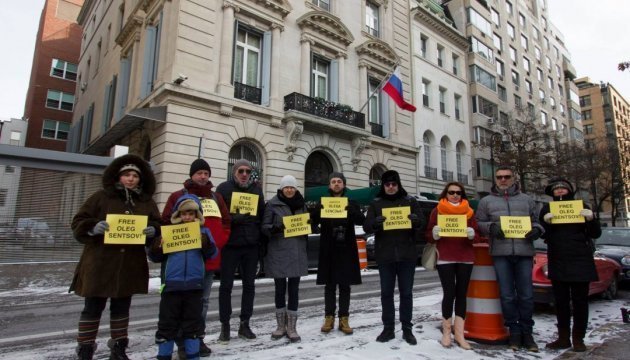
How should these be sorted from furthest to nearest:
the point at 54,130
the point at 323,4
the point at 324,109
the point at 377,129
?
the point at 54,130 < the point at 377,129 < the point at 323,4 < the point at 324,109

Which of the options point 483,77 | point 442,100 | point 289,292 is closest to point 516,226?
point 289,292

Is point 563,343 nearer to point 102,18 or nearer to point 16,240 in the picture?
point 16,240

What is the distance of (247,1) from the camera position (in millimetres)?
18375

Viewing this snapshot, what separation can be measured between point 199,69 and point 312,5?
774 cm

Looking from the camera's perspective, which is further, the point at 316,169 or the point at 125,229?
the point at 316,169

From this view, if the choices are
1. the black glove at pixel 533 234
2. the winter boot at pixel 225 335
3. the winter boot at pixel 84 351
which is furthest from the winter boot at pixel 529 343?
the winter boot at pixel 84 351

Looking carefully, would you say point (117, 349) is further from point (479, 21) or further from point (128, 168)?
point (479, 21)

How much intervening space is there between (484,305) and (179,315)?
139 inches

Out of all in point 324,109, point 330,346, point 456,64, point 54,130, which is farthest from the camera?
point 54,130

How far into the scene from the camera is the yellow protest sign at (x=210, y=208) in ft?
14.2

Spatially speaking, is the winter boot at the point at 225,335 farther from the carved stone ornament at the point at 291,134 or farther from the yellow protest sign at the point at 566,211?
the carved stone ornament at the point at 291,134

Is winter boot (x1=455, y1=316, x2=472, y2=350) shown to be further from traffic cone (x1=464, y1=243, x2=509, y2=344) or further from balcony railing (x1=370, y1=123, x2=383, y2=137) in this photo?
balcony railing (x1=370, y1=123, x2=383, y2=137)

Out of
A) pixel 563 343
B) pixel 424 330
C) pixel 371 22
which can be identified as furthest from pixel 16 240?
pixel 371 22

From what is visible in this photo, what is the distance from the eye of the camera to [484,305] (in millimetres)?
4965
